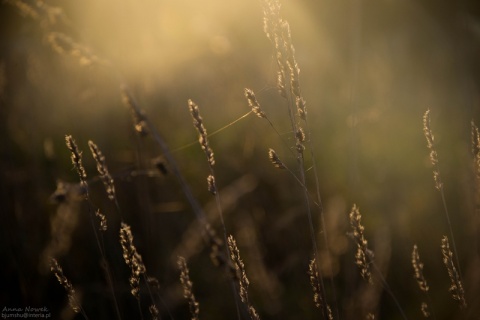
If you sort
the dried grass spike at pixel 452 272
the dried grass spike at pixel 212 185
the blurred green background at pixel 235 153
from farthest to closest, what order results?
the blurred green background at pixel 235 153
the dried grass spike at pixel 452 272
the dried grass spike at pixel 212 185

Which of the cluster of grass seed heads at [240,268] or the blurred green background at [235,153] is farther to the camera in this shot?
the blurred green background at [235,153]

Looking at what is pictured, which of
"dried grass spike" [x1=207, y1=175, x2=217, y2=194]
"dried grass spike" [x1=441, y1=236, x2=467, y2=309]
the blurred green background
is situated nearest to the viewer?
"dried grass spike" [x1=207, y1=175, x2=217, y2=194]

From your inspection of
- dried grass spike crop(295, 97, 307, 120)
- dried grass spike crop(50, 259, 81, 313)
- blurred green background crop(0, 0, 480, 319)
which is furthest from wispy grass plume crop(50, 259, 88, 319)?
dried grass spike crop(295, 97, 307, 120)

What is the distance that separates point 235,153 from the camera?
332cm

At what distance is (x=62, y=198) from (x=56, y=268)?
30 cm

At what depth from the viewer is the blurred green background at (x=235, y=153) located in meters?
2.16

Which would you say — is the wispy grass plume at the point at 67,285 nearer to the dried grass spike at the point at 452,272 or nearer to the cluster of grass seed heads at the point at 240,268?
the cluster of grass seed heads at the point at 240,268

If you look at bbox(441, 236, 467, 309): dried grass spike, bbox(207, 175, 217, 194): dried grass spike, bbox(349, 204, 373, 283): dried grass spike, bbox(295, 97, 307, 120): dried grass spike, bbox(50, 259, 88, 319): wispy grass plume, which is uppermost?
bbox(295, 97, 307, 120): dried grass spike

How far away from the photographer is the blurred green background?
216 cm

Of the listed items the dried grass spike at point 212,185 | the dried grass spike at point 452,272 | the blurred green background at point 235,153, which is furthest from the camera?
the blurred green background at point 235,153

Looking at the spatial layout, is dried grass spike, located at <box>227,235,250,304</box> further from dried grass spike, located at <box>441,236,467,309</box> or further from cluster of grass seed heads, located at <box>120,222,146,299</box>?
dried grass spike, located at <box>441,236,467,309</box>

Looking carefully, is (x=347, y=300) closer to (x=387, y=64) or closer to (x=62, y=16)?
(x=62, y=16)

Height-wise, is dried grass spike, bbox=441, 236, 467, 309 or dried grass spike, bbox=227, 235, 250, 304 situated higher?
dried grass spike, bbox=227, 235, 250, 304

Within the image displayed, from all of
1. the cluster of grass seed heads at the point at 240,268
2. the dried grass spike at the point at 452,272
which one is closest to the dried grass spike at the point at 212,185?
the cluster of grass seed heads at the point at 240,268
